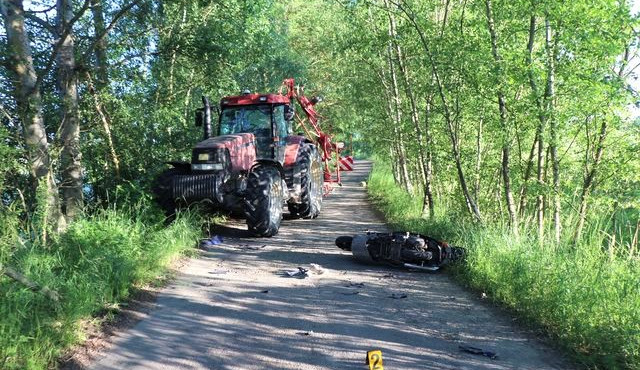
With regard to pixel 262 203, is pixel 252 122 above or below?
above

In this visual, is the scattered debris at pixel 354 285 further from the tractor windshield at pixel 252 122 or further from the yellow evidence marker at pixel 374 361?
the tractor windshield at pixel 252 122

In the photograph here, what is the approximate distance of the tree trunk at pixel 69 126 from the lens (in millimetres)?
6996

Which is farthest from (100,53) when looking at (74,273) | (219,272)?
(74,273)

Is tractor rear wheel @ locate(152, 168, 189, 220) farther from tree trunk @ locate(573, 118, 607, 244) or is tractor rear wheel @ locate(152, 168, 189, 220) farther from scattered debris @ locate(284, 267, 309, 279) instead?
tree trunk @ locate(573, 118, 607, 244)

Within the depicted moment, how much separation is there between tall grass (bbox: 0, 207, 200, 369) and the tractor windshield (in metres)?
3.07

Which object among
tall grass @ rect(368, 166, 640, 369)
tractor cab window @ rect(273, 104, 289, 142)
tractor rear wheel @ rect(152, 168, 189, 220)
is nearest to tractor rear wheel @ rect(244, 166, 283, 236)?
tractor rear wheel @ rect(152, 168, 189, 220)

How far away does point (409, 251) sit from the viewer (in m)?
6.91

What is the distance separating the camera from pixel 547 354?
4.14 meters

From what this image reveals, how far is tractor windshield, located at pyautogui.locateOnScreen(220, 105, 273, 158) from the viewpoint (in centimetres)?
1065

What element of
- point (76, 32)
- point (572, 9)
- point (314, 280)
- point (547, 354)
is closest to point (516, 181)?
point (572, 9)

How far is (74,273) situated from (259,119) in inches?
251

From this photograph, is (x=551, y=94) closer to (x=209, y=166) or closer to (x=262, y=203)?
(x=262, y=203)

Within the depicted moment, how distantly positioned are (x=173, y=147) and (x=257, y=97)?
7.15 ft

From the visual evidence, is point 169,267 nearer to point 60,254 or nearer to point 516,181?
point 60,254
